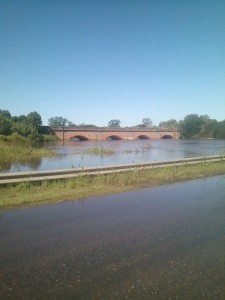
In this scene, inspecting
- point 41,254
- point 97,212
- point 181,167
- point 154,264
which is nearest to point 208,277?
point 154,264

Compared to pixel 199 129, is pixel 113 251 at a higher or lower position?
lower

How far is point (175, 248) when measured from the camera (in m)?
6.56

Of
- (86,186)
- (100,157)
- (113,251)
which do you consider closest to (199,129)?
(100,157)

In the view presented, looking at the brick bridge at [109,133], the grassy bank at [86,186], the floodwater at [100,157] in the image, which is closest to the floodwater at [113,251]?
the grassy bank at [86,186]

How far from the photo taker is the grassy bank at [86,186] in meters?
11.4

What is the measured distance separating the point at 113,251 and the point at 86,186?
8.10m

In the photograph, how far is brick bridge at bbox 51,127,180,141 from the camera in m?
98.7

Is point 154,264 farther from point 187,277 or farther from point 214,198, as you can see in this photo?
point 214,198

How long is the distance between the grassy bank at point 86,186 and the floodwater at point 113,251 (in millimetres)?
1264

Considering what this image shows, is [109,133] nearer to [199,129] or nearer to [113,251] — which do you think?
[199,129]

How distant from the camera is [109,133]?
349ft

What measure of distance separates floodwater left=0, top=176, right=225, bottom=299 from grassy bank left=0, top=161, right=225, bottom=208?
4.15 ft

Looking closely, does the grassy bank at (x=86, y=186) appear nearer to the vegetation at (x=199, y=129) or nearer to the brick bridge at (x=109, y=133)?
the brick bridge at (x=109, y=133)

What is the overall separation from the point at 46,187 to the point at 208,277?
9786 mm
